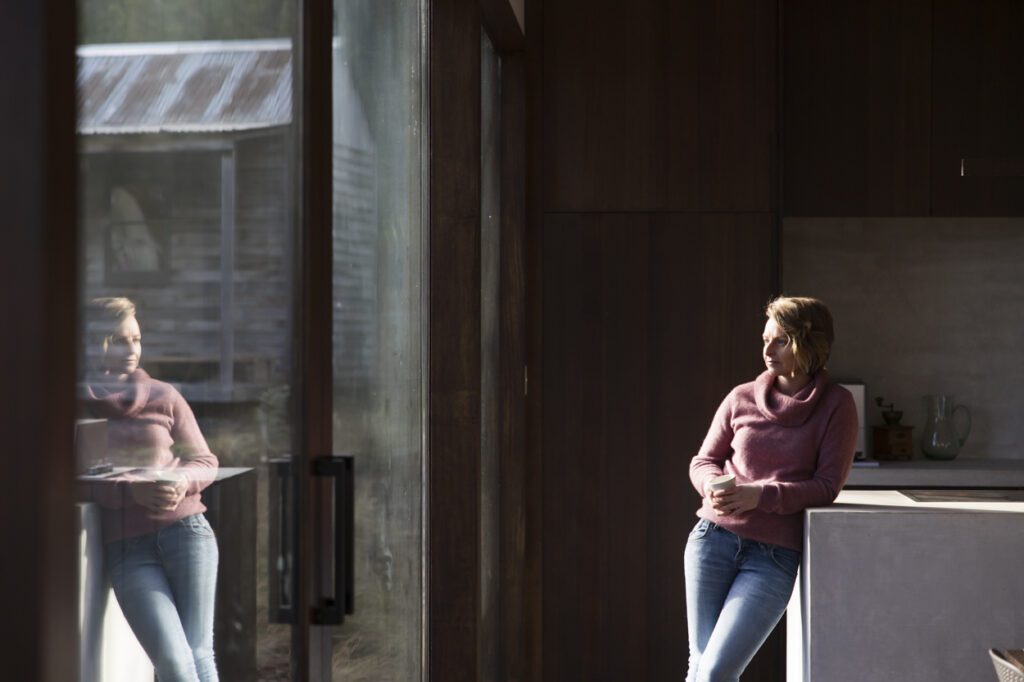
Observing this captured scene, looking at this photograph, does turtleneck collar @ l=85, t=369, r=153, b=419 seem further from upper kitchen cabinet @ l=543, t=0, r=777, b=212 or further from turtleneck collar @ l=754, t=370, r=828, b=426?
upper kitchen cabinet @ l=543, t=0, r=777, b=212

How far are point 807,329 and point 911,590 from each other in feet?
2.49

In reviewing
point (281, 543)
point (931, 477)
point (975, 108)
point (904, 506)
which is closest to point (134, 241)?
point (281, 543)

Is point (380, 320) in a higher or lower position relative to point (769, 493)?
higher

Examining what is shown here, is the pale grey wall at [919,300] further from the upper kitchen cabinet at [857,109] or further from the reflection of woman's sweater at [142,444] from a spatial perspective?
the reflection of woman's sweater at [142,444]

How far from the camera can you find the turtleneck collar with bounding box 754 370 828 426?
3133mm

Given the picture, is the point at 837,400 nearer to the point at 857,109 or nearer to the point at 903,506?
the point at 903,506

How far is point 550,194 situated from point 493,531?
52.3 inches

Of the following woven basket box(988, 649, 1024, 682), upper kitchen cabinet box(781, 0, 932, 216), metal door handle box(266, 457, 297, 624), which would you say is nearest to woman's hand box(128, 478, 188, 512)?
metal door handle box(266, 457, 297, 624)

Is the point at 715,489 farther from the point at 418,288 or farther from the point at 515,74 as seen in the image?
the point at 515,74

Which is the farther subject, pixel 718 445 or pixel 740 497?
pixel 718 445

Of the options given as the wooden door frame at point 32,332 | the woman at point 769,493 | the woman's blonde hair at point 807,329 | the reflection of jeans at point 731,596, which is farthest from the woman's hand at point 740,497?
the wooden door frame at point 32,332

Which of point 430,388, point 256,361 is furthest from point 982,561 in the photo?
point 256,361

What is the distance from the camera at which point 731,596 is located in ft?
10.2

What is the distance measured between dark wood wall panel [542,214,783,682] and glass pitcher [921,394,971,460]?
38.0 inches
